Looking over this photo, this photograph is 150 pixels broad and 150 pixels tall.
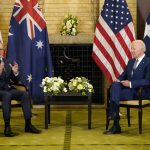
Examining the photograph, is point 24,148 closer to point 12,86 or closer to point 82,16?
point 12,86

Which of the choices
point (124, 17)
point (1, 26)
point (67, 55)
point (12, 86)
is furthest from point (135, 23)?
point (12, 86)

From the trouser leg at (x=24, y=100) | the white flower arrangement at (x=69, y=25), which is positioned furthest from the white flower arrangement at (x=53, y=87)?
the white flower arrangement at (x=69, y=25)

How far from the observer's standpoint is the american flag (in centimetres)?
788

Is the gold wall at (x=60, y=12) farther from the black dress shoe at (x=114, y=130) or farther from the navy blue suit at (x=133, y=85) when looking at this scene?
the black dress shoe at (x=114, y=130)

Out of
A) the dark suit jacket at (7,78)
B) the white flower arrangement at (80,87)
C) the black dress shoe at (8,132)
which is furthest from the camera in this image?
the white flower arrangement at (80,87)

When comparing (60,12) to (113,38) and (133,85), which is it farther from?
(133,85)

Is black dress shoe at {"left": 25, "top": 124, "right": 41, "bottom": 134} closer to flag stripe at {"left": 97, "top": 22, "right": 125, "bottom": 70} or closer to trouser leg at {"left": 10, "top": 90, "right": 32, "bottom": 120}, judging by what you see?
trouser leg at {"left": 10, "top": 90, "right": 32, "bottom": 120}

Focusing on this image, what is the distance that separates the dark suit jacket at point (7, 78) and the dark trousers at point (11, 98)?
0.45 feet

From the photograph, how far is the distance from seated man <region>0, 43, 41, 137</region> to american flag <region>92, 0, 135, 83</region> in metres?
2.01

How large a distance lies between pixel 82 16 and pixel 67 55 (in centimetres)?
86

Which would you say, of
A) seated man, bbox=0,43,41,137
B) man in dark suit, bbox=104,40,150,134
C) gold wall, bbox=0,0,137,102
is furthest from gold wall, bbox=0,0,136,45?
man in dark suit, bbox=104,40,150,134

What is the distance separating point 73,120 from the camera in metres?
7.21

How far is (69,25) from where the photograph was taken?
340 inches

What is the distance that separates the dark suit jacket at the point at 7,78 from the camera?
6223 millimetres
